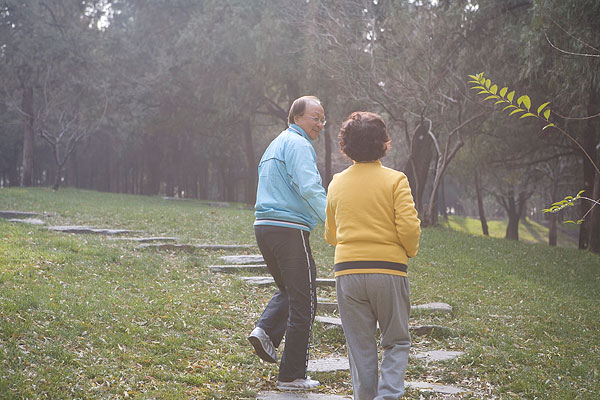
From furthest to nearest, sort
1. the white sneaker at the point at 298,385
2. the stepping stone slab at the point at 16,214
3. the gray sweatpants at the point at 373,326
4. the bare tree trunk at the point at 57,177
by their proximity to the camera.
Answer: the bare tree trunk at the point at 57,177 → the stepping stone slab at the point at 16,214 → the white sneaker at the point at 298,385 → the gray sweatpants at the point at 373,326

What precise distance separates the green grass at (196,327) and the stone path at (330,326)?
0.47 feet

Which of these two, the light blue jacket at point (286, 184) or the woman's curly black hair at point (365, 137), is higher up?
the woman's curly black hair at point (365, 137)

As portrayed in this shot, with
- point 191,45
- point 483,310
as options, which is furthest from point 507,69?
point 191,45

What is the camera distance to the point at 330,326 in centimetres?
747

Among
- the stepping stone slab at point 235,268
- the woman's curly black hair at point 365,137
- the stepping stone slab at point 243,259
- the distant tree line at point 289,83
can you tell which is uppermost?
the distant tree line at point 289,83

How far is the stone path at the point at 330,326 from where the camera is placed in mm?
5277

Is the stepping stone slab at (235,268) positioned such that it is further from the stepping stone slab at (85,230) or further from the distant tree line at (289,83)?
the distant tree line at (289,83)

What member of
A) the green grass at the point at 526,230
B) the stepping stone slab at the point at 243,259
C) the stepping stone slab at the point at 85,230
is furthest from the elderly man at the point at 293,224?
the green grass at the point at 526,230

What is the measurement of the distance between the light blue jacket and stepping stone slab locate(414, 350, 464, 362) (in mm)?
2414

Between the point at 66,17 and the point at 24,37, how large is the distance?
3.57 meters

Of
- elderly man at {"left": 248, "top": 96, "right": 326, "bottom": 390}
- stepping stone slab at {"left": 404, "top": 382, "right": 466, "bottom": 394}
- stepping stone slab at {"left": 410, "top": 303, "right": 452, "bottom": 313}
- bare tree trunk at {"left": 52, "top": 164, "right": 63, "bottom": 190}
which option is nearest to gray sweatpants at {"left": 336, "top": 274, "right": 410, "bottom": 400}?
elderly man at {"left": 248, "top": 96, "right": 326, "bottom": 390}

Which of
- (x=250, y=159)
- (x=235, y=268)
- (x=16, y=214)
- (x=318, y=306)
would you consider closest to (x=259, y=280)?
(x=235, y=268)

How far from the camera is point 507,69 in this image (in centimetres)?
1844

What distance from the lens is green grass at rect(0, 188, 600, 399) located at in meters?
5.29
